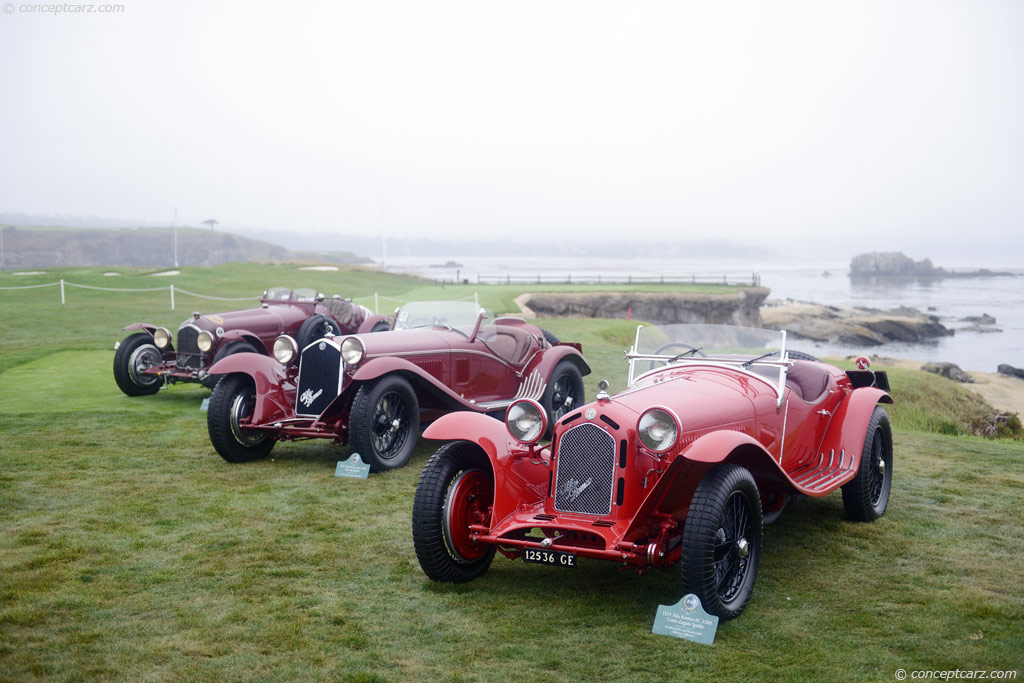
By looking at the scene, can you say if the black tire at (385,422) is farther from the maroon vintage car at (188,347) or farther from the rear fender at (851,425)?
the maroon vintage car at (188,347)

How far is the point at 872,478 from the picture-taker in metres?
6.24

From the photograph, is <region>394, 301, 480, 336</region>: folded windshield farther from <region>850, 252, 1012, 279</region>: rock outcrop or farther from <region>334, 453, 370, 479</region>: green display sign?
<region>850, 252, 1012, 279</region>: rock outcrop

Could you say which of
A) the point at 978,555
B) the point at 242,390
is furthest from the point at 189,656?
the point at 978,555

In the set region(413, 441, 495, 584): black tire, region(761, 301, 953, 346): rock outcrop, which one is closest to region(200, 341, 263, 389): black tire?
region(413, 441, 495, 584): black tire

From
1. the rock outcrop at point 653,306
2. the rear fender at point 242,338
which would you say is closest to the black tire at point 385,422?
the rear fender at point 242,338

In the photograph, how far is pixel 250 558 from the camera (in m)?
5.15

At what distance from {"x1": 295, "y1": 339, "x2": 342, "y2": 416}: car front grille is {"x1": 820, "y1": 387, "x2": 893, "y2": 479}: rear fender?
4.59 metres

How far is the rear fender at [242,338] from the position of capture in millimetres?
Result: 11602

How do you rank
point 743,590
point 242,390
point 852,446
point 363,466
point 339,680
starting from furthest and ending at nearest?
point 242,390
point 363,466
point 852,446
point 743,590
point 339,680

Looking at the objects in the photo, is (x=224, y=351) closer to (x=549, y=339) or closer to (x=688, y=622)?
(x=549, y=339)

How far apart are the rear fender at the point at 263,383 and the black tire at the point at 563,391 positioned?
3059mm

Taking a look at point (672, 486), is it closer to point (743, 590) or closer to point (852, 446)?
point (743, 590)

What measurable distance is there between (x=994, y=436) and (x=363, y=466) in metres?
11.6

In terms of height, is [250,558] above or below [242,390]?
below
